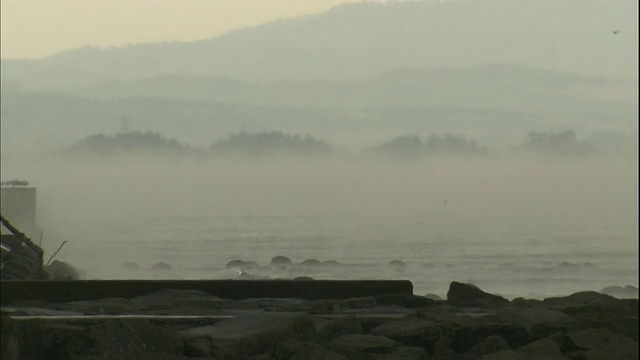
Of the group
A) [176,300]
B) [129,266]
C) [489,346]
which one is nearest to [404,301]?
[176,300]

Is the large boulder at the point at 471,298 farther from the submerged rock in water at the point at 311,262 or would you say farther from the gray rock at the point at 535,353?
the submerged rock in water at the point at 311,262

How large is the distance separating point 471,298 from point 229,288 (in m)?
2.23

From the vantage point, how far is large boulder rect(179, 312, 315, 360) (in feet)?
21.0

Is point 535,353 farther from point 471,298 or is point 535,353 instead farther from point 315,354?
point 471,298

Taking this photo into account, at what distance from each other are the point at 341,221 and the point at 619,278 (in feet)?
101

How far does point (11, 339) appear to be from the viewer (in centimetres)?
552

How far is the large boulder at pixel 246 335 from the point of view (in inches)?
251

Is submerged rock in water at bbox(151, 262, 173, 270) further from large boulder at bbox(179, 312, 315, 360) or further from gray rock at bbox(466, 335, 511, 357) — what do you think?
gray rock at bbox(466, 335, 511, 357)

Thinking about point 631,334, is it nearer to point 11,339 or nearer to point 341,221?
point 11,339

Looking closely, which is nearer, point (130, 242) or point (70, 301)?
point (70, 301)

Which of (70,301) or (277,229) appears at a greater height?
(277,229)

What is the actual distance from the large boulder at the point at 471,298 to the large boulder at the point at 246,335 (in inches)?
118

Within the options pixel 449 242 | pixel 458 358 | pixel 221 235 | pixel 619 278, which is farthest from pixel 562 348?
pixel 221 235

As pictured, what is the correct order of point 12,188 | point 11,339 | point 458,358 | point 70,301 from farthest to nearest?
point 12,188 < point 70,301 < point 458,358 < point 11,339
